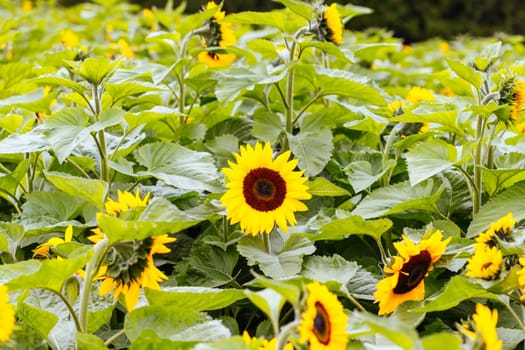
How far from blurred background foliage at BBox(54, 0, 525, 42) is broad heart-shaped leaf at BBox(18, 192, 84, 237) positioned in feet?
25.4

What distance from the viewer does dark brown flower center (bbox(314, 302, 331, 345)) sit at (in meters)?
1.03

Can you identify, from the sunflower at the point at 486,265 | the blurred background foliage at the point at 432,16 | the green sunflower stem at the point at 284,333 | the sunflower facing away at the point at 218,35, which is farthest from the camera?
the blurred background foliage at the point at 432,16

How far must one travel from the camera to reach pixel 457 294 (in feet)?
4.15

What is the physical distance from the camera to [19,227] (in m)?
1.50

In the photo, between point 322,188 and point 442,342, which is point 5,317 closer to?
point 442,342

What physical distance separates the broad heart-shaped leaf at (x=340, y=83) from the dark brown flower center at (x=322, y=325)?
0.99m

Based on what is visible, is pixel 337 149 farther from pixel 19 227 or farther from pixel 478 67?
pixel 19 227

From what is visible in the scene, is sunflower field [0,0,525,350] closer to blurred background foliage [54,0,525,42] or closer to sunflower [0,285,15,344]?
sunflower [0,285,15,344]

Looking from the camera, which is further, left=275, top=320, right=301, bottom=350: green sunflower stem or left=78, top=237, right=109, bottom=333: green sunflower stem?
left=78, top=237, right=109, bottom=333: green sunflower stem

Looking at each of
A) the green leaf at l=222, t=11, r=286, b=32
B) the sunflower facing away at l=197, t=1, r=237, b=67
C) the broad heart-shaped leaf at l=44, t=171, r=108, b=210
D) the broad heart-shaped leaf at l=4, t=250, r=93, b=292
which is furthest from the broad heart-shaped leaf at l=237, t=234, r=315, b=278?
the sunflower facing away at l=197, t=1, r=237, b=67

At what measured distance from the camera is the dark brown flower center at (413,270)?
1.36 m

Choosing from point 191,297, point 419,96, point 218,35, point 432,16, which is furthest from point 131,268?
point 432,16

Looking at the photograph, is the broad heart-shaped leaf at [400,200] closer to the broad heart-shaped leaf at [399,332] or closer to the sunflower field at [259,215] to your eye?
the sunflower field at [259,215]

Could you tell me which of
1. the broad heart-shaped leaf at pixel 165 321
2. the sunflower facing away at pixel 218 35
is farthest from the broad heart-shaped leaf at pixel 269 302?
the sunflower facing away at pixel 218 35
